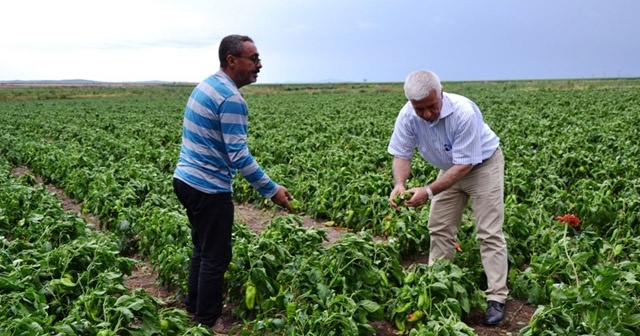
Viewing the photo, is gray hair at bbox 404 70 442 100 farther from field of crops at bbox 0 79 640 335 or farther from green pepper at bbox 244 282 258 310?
green pepper at bbox 244 282 258 310

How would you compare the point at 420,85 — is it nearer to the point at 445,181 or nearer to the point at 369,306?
the point at 445,181

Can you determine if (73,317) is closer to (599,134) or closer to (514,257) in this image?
(514,257)

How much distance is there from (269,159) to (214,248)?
7.40 meters

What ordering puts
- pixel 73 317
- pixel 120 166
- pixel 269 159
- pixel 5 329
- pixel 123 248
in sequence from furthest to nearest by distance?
pixel 269 159 < pixel 120 166 < pixel 123 248 < pixel 73 317 < pixel 5 329

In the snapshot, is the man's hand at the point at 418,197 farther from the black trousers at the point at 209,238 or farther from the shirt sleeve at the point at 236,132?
the black trousers at the point at 209,238

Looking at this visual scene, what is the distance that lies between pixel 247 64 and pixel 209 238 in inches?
51.9

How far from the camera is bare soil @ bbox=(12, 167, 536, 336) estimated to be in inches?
177

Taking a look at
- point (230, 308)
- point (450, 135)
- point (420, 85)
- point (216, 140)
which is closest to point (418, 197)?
point (450, 135)

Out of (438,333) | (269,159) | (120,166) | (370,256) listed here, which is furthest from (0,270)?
(269,159)

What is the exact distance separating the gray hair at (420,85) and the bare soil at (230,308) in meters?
1.80

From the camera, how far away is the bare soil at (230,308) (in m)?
4.50

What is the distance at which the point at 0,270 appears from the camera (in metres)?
4.69

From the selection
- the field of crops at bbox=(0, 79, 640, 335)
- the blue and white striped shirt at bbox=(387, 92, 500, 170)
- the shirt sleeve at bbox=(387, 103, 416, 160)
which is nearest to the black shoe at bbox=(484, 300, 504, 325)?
the field of crops at bbox=(0, 79, 640, 335)

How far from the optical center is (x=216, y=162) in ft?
13.6
